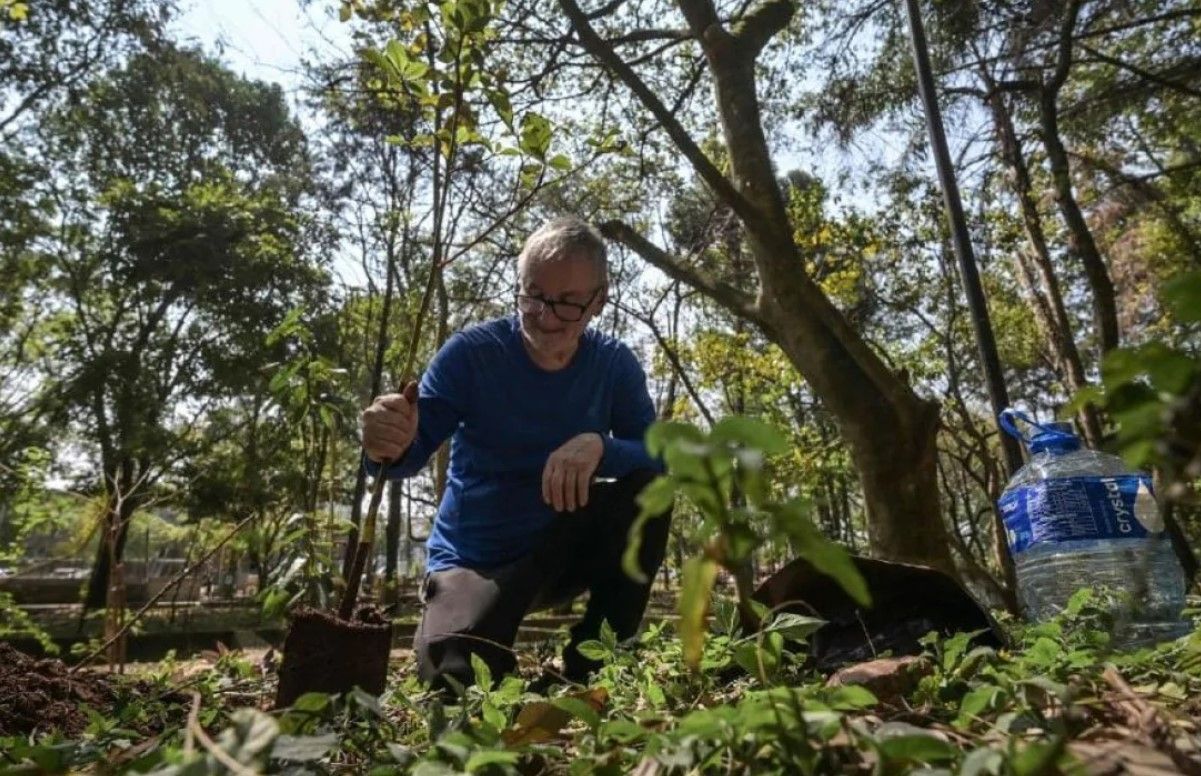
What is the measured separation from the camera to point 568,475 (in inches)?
78.8

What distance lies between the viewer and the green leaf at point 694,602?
0.46 meters

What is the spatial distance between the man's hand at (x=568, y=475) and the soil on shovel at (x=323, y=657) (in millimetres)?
602

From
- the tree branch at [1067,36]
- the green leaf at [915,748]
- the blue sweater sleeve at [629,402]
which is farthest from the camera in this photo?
the tree branch at [1067,36]

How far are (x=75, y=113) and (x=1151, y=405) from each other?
63.5ft

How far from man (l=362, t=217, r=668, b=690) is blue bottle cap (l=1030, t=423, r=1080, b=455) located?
3.82ft

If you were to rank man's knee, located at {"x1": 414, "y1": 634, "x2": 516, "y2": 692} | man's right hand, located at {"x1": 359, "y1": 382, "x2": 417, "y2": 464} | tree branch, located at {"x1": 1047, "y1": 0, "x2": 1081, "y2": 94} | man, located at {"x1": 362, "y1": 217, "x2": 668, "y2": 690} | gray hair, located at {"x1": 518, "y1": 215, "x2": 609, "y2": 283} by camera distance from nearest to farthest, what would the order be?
1. man's right hand, located at {"x1": 359, "y1": 382, "x2": 417, "y2": 464}
2. man's knee, located at {"x1": 414, "y1": 634, "x2": 516, "y2": 692}
3. man, located at {"x1": 362, "y1": 217, "x2": 668, "y2": 690}
4. gray hair, located at {"x1": 518, "y1": 215, "x2": 609, "y2": 283}
5. tree branch, located at {"x1": 1047, "y1": 0, "x2": 1081, "y2": 94}

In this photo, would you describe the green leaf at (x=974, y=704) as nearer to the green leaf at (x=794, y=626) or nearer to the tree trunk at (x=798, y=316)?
the green leaf at (x=794, y=626)

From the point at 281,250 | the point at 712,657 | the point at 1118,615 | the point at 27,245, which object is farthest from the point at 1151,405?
the point at 27,245

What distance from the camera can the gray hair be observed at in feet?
7.95

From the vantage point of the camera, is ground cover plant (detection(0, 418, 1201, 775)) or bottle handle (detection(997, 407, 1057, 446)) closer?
ground cover plant (detection(0, 418, 1201, 775))

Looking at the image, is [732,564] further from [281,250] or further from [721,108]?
[281,250]

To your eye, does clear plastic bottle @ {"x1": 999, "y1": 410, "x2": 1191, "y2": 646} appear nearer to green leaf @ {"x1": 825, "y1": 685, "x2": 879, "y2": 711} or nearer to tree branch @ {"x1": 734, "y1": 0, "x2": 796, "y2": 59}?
green leaf @ {"x1": 825, "y1": 685, "x2": 879, "y2": 711}

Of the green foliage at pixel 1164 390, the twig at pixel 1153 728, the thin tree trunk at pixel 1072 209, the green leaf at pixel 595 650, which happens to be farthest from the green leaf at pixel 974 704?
the thin tree trunk at pixel 1072 209

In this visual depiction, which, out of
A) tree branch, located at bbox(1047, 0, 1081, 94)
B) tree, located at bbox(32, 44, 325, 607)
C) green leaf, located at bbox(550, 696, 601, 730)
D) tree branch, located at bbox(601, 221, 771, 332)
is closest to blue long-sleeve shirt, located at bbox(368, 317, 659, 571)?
green leaf, located at bbox(550, 696, 601, 730)
